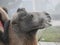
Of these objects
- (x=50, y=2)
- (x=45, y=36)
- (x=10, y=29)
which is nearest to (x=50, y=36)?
(x=45, y=36)

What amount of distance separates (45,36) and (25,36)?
94 centimetres

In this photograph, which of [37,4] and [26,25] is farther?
[37,4]

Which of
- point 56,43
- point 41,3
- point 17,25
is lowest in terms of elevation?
point 56,43

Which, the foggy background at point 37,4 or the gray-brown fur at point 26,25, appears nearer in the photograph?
the gray-brown fur at point 26,25

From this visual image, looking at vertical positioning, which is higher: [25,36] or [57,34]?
[25,36]

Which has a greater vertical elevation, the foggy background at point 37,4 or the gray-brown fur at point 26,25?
the gray-brown fur at point 26,25

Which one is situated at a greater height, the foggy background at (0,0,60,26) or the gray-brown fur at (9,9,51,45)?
the gray-brown fur at (9,9,51,45)

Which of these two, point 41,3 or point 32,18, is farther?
point 41,3

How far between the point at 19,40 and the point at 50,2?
972 mm

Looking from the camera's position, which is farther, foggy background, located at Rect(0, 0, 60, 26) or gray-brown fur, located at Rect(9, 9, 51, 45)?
foggy background, located at Rect(0, 0, 60, 26)

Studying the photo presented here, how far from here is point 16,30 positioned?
86 centimetres

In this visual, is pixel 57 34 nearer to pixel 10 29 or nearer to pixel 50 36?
pixel 50 36

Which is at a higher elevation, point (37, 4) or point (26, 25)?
point (26, 25)

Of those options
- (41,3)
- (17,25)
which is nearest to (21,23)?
(17,25)
